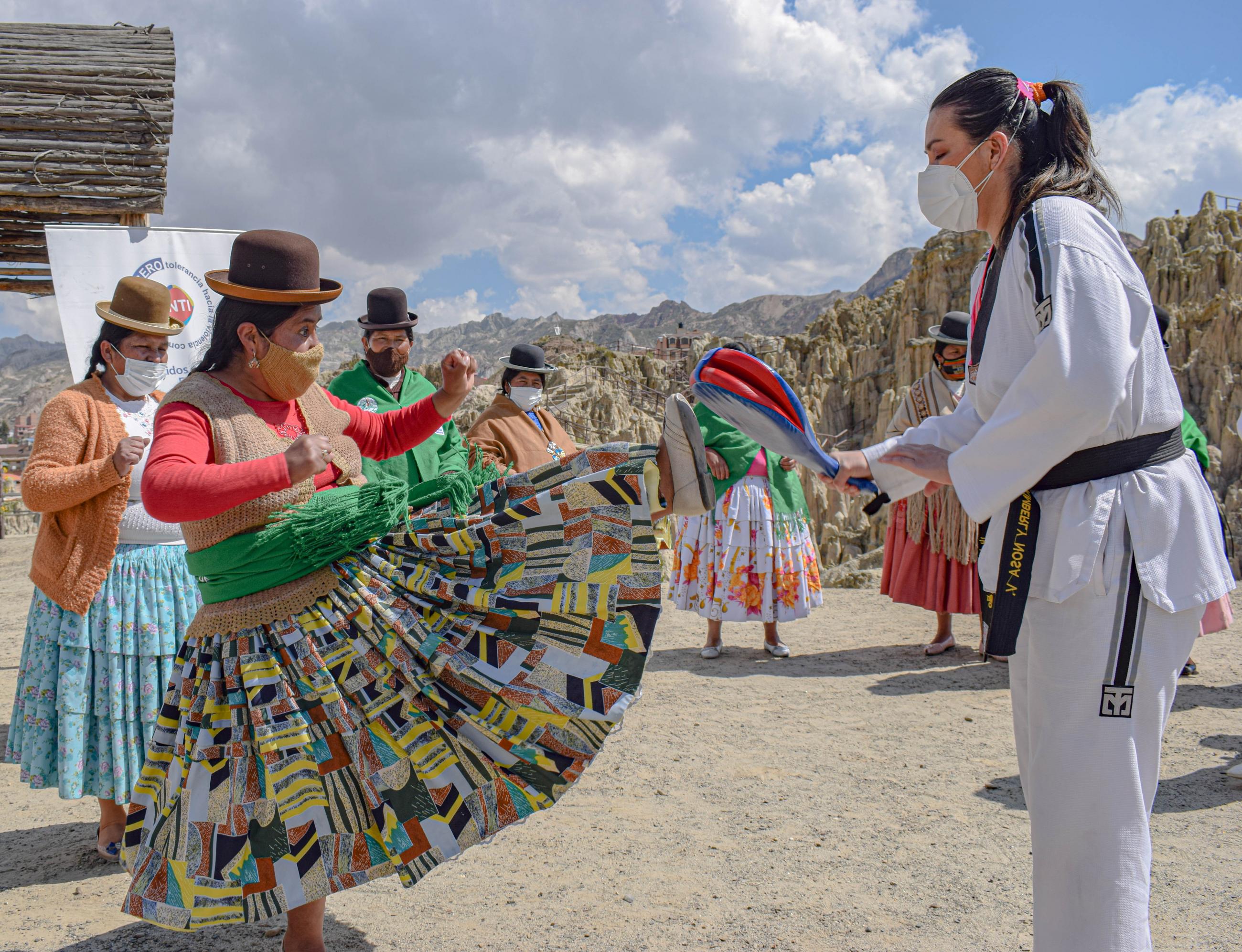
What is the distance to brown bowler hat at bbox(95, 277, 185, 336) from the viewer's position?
3088mm

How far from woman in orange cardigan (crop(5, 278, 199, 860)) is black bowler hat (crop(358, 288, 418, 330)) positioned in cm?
125

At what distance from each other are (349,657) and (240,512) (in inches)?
18.7

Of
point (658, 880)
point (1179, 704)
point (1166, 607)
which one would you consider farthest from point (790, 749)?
point (1166, 607)

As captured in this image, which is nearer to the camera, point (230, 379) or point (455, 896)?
point (230, 379)

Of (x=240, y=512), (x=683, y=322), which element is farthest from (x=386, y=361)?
(x=683, y=322)

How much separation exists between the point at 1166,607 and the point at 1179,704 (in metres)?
4.18

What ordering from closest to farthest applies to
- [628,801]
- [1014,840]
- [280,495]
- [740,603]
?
[280,495]
[1014,840]
[628,801]
[740,603]

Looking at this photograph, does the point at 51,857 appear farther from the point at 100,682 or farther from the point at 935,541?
the point at 935,541

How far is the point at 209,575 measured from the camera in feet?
7.18

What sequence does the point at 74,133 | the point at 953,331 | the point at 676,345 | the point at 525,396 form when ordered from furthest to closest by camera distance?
the point at 676,345 → the point at 953,331 → the point at 525,396 → the point at 74,133

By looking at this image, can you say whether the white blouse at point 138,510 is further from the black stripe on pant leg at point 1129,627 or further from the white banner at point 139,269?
the black stripe on pant leg at point 1129,627

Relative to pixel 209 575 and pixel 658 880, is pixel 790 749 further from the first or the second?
pixel 209 575

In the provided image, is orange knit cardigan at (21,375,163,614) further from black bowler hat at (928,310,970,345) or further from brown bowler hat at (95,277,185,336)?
black bowler hat at (928,310,970,345)

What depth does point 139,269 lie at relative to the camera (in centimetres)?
461
